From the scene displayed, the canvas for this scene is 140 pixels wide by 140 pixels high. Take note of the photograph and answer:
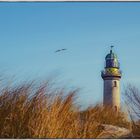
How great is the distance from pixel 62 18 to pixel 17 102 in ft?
2.72

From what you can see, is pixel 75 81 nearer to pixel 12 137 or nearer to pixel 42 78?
pixel 42 78

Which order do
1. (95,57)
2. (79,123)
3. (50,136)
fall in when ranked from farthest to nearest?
(95,57) < (79,123) < (50,136)

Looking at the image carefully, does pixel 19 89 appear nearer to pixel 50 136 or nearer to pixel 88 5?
pixel 50 136

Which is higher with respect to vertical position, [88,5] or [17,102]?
[88,5]

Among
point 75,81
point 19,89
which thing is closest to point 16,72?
point 19,89

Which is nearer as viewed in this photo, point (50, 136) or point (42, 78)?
point (50, 136)

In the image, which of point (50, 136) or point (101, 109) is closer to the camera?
point (50, 136)

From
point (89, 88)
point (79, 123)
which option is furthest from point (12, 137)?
point (89, 88)

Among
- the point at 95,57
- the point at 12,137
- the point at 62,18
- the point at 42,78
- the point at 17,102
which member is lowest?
the point at 12,137

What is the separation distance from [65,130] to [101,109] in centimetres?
47

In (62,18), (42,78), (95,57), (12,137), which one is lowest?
(12,137)

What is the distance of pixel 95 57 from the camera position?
362cm

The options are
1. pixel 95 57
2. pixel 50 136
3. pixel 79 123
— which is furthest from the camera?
pixel 95 57

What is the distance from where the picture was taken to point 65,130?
128 inches
